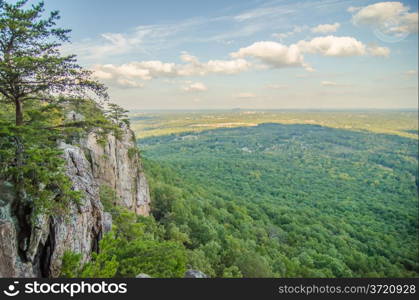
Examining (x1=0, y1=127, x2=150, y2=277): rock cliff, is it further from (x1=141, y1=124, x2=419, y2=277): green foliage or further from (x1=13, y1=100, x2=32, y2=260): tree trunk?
(x1=141, y1=124, x2=419, y2=277): green foliage

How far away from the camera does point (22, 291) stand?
834 cm

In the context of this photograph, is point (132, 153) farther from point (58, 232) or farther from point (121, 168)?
point (58, 232)

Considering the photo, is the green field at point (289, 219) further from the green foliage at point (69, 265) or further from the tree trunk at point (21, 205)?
the tree trunk at point (21, 205)

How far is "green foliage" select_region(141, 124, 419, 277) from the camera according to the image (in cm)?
3506

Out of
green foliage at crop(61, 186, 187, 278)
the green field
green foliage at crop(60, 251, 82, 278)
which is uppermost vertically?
green foliage at crop(60, 251, 82, 278)

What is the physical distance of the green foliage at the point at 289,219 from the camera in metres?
A: 35.1

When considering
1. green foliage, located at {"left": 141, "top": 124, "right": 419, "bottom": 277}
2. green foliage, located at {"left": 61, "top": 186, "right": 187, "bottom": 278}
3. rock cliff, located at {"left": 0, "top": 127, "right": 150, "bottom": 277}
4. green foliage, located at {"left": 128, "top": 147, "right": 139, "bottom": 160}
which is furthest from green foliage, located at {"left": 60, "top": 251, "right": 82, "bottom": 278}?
green foliage, located at {"left": 128, "top": 147, "right": 139, "bottom": 160}

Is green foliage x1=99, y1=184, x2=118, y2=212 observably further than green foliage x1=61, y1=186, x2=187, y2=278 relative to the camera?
Yes

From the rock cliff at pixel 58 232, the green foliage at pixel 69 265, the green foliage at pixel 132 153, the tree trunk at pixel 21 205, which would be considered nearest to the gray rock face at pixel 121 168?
the green foliage at pixel 132 153

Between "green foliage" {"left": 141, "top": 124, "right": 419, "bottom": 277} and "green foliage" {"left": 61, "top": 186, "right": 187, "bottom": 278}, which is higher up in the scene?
"green foliage" {"left": 61, "top": 186, "right": 187, "bottom": 278}

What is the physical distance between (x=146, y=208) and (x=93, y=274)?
78.6ft

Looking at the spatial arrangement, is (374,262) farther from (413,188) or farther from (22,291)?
(413,188)

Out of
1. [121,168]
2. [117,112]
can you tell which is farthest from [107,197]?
[117,112]

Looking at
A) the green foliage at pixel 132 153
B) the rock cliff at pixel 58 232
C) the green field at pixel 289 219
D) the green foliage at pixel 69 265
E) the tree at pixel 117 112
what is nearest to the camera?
the rock cliff at pixel 58 232
